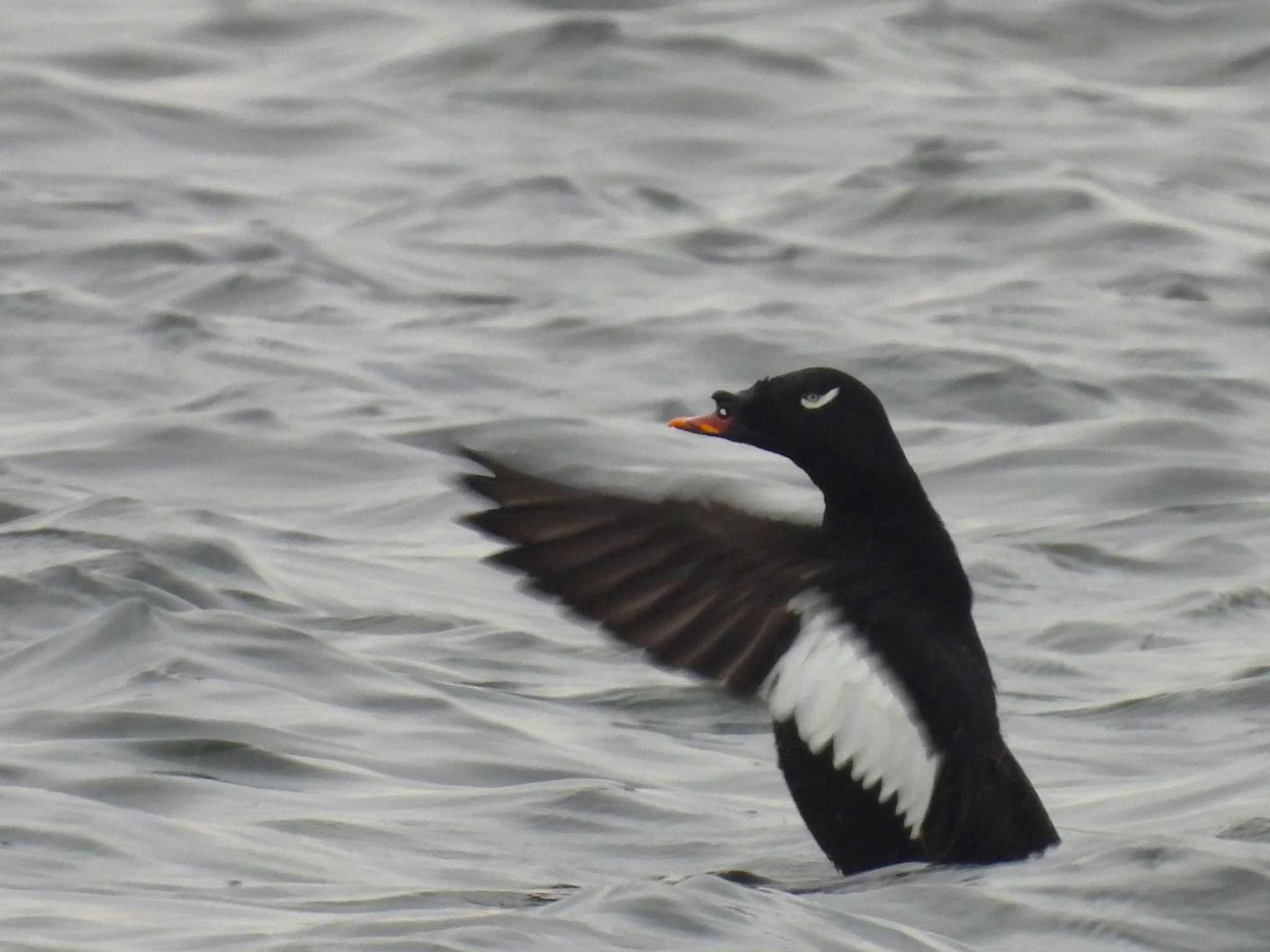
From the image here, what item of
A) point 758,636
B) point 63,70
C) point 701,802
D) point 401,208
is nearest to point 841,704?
point 758,636

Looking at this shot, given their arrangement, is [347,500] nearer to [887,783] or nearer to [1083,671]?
[1083,671]

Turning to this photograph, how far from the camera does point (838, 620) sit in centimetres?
534

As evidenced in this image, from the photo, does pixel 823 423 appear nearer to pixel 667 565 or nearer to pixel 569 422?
pixel 667 565

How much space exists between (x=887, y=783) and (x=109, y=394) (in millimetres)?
5317

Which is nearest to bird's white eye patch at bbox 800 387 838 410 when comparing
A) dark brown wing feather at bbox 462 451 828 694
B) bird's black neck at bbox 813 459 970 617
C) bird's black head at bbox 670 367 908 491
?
bird's black head at bbox 670 367 908 491

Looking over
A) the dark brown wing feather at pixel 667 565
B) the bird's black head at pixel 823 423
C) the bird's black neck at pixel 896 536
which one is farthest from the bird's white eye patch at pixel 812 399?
the dark brown wing feather at pixel 667 565

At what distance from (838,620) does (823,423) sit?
0.36 meters

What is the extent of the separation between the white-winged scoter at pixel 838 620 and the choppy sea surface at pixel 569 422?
0.14 m

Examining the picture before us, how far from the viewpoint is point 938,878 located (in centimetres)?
532

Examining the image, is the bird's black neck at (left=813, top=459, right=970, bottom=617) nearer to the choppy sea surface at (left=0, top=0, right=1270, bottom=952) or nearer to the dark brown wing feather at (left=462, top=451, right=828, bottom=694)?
the dark brown wing feather at (left=462, top=451, right=828, bottom=694)

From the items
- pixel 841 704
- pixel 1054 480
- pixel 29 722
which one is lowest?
pixel 1054 480

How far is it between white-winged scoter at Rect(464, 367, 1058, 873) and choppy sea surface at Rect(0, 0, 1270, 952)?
0.46ft

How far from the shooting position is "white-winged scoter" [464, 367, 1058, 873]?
5332 mm

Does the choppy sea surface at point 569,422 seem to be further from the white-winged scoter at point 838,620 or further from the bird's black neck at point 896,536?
the bird's black neck at point 896,536
